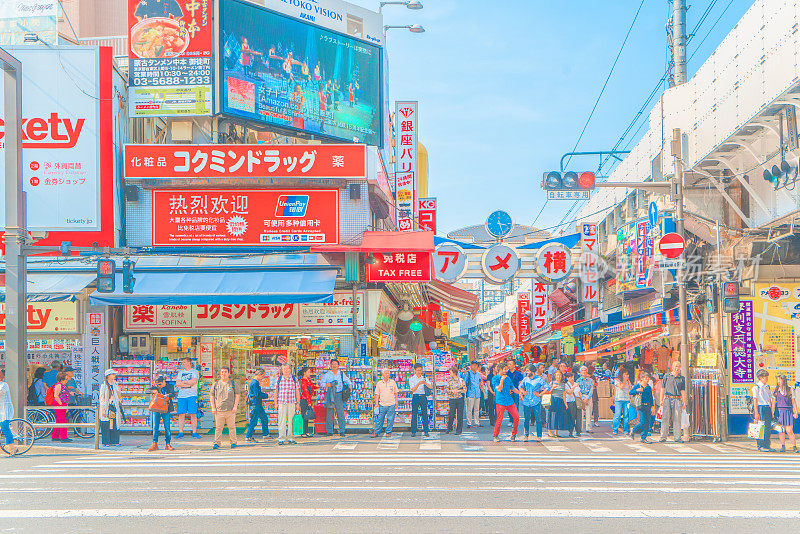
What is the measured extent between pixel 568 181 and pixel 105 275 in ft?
35.1

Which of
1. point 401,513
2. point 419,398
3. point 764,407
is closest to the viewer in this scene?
point 401,513

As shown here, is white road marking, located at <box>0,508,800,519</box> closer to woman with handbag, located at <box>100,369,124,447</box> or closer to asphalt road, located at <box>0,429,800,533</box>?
asphalt road, located at <box>0,429,800,533</box>

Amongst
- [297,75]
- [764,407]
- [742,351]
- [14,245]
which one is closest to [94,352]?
[14,245]

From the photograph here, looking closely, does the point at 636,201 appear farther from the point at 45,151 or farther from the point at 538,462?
the point at 45,151

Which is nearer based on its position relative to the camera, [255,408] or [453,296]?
[255,408]

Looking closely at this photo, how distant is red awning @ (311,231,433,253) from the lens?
21.5m

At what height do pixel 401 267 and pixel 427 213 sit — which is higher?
pixel 427 213

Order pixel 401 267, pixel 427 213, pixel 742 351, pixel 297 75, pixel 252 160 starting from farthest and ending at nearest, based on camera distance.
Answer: pixel 427 213 < pixel 297 75 < pixel 252 160 < pixel 401 267 < pixel 742 351

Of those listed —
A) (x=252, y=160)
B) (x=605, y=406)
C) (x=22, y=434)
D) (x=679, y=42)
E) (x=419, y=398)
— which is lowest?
(x=605, y=406)

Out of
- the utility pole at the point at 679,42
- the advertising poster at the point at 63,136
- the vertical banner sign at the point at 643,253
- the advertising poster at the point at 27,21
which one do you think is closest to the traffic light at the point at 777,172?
the vertical banner sign at the point at 643,253

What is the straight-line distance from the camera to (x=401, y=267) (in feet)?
72.0

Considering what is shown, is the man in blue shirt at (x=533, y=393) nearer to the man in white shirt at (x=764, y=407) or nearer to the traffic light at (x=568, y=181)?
the traffic light at (x=568, y=181)

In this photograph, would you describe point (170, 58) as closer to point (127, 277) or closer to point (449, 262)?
point (127, 277)

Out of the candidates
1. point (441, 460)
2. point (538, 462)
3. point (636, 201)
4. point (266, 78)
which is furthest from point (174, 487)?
point (636, 201)
